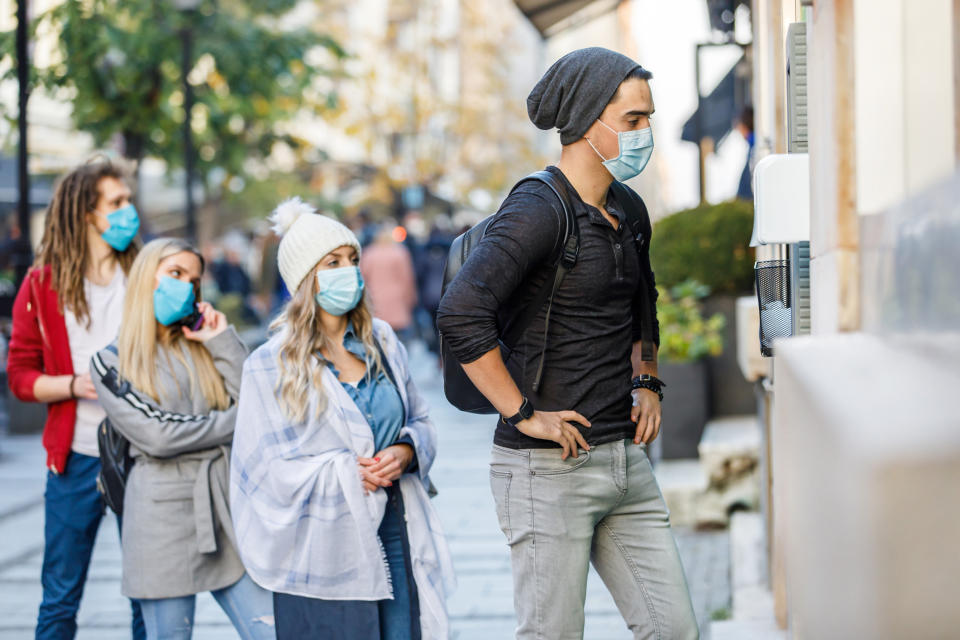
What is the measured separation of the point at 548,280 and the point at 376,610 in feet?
4.26

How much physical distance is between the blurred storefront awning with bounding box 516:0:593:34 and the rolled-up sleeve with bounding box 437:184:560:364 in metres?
7.27

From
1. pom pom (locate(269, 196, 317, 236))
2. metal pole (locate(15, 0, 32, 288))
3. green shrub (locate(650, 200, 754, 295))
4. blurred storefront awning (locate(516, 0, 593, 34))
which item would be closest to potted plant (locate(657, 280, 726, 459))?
green shrub (locate(650, 200, 754, 295))

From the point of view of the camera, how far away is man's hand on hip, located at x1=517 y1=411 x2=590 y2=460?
3156mm

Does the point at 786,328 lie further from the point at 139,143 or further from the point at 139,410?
the point at 139,143

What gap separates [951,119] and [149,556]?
3.10 m

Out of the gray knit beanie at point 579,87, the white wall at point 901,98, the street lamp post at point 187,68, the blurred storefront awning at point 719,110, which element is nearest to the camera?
the white wall at point 901,98

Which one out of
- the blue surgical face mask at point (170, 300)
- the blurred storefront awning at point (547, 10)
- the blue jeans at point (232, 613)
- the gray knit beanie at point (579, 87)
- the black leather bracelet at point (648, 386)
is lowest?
the blue jeans at point (232, 613)

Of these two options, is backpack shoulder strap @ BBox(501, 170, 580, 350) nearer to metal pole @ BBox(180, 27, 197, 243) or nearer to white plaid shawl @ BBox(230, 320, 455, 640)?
white plaid shawl @ BBox(230, 320, 455, 640)

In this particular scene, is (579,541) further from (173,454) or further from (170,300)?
(170,300)

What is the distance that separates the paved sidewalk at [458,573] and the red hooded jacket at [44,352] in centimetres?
142

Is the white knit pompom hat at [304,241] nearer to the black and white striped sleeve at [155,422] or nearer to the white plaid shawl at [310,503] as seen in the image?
the white plaid shawl at [310,503]

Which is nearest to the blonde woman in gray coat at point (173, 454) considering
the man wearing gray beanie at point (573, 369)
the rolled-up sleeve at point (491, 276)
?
the man wearing gray beanie at point (573, 369)

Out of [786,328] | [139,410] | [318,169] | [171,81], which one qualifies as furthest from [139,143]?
[318,169]

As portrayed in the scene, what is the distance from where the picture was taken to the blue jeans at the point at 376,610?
3.90 meters
